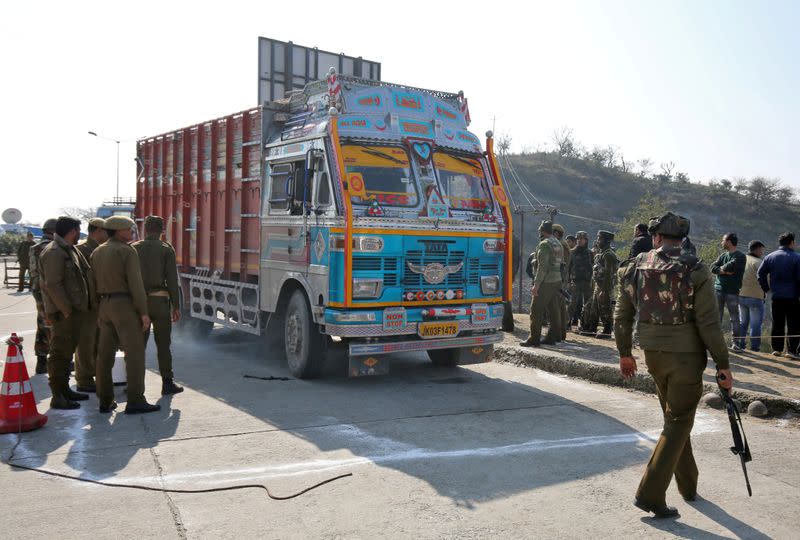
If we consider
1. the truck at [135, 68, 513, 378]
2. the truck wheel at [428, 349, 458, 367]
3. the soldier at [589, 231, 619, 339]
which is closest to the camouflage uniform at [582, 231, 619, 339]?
the soldier at [589, 231, 619, 339]

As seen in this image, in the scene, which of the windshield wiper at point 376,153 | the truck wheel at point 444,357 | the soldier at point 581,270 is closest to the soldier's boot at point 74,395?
the windshield wiper at point 376,153

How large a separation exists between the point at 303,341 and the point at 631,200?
43475mm

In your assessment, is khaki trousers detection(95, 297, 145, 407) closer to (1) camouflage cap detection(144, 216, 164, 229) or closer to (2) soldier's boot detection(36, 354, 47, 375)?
(1) camouflage cap detection(144, 216, 164, 229)

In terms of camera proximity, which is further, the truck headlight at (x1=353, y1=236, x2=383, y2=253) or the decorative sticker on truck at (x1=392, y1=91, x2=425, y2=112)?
the decorative sticker on truck at (x1=392, y1=91, x2=425, y2=112)

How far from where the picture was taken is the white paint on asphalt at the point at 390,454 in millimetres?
5359

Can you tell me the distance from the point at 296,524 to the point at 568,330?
9.51 meters

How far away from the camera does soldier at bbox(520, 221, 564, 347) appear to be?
36.0 ft

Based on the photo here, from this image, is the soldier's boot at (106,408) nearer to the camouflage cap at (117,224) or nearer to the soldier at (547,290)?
the camouflage cap at (117,224)

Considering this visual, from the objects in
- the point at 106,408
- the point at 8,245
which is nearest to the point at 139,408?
the point at 106,408

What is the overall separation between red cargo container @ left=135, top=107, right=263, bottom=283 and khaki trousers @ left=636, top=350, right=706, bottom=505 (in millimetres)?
6551

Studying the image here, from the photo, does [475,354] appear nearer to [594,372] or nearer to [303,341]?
[594,372]

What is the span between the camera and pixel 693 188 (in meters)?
51.7

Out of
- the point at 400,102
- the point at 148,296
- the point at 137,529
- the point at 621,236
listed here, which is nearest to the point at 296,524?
the point at 137,529

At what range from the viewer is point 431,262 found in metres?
8.70
